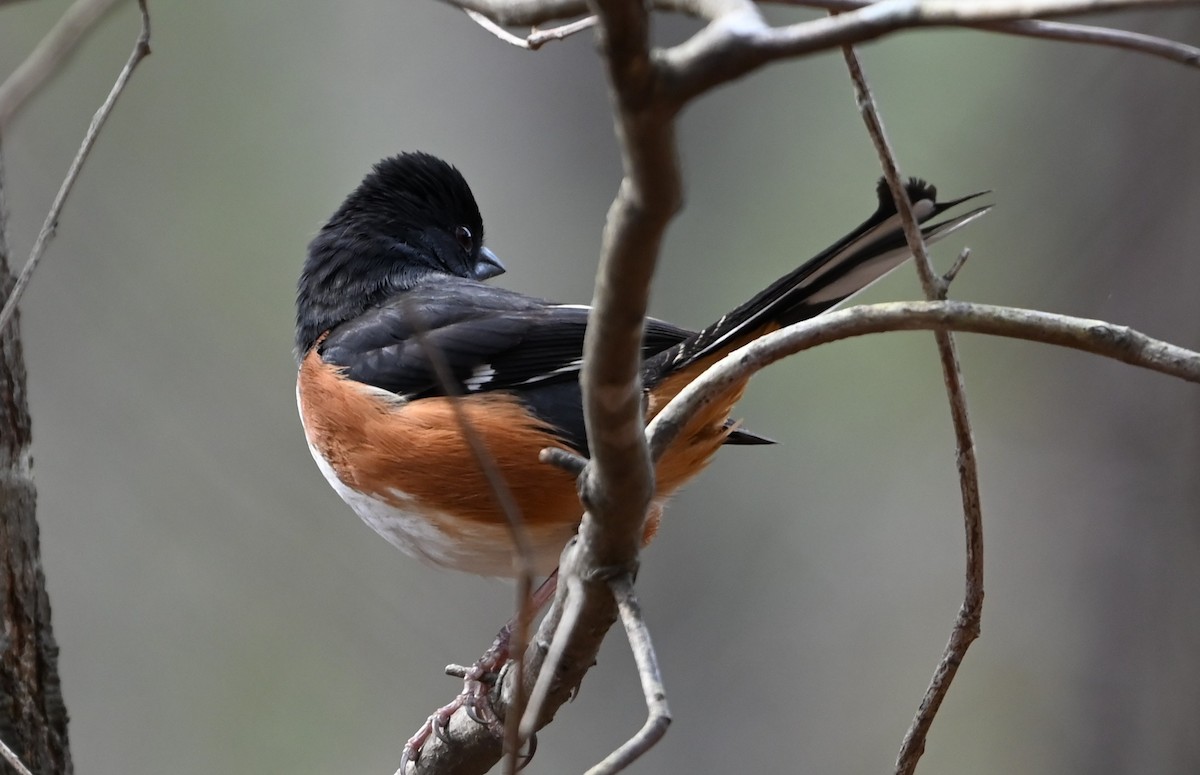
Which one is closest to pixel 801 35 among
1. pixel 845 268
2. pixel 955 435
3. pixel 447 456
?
pixel 955 435

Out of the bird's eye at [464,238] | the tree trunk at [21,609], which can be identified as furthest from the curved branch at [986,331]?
the bird's eye at [464,238]

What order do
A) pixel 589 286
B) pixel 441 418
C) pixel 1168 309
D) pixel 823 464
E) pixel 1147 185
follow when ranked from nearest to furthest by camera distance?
pixel 441 418 → pixel 1168 309 → pixel 1147 185 → pixel 589 286 → pixel 823 464

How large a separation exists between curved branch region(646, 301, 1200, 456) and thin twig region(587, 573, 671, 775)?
0.27 meters

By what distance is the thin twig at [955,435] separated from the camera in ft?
4.66

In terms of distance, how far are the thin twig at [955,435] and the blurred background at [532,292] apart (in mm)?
2831

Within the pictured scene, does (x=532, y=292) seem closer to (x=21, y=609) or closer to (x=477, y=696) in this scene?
(x=477, y=696)

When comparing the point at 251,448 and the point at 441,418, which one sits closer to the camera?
the point at 441,418

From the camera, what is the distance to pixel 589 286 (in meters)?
5.00

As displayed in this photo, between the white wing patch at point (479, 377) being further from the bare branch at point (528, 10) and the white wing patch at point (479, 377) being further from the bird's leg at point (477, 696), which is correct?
the bare branch at point (528, 10)

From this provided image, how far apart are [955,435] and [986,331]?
0.37 metres

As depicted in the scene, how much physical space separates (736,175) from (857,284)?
3.92 meters

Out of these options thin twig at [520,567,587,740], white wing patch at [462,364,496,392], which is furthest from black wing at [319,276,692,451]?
thin twig at [520,567,587,740]

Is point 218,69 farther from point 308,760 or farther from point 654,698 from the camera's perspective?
point 654,698

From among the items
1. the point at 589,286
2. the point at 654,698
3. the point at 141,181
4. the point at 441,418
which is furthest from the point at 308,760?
the point at 654,698
